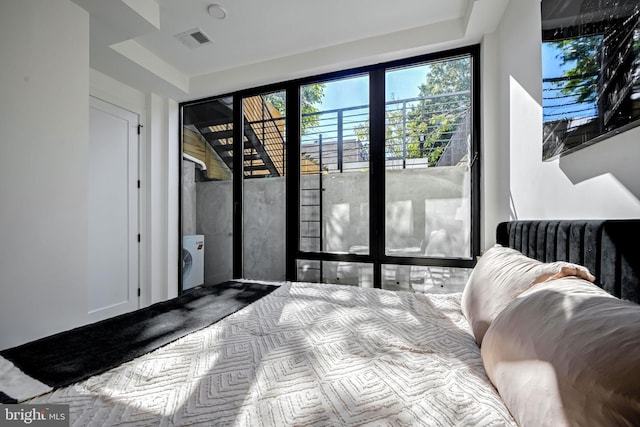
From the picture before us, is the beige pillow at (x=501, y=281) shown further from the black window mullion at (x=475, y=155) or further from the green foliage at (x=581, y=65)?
the black window mullion at (x=475, y=155)

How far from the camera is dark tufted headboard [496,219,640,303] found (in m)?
0.78

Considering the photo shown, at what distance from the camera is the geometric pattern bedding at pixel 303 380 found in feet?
2.08

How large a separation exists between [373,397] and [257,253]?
271cm

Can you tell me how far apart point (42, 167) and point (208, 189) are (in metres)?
1.91

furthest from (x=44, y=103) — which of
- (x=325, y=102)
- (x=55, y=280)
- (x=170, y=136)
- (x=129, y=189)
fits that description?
(x=325, y=102)

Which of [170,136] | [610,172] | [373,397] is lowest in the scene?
[373,397]

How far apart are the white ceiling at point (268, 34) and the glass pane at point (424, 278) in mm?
1988

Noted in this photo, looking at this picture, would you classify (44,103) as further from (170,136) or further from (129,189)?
(170,136)

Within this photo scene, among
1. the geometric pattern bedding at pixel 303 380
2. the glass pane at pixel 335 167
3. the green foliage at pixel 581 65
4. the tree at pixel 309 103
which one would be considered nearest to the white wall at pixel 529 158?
the green foliage at pixel 581 65

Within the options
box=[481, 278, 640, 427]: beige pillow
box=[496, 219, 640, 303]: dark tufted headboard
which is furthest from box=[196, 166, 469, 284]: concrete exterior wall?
box=[481, 278, 640, 427]: beige pillow

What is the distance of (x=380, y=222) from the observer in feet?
8.94

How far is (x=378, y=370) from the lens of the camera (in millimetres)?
823

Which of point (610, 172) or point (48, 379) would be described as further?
point (610, 172)

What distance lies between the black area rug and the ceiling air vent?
234 centimetres
